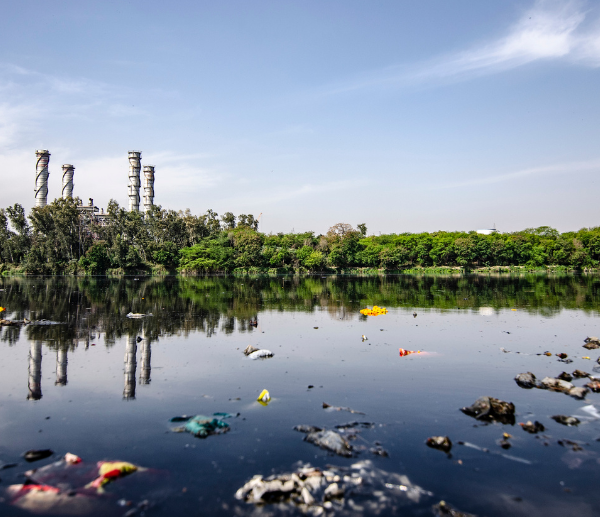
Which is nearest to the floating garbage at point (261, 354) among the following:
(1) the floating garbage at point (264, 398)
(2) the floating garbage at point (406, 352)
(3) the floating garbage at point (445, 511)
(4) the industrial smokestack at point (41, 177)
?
(1) the floating garbage at point (264, 398)

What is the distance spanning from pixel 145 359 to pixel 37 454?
21.1 ft

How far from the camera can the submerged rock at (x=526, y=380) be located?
11062 millimetres

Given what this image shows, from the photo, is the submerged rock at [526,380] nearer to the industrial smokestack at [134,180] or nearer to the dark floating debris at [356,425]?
the dark floating debris at [356,425]

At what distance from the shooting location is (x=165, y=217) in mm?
84812

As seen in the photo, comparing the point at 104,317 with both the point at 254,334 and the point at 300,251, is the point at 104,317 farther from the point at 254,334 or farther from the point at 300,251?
the point at 300,251

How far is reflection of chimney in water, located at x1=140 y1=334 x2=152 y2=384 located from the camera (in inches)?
465

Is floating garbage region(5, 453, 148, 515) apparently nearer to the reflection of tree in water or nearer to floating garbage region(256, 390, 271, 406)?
floating garbage region(256, 390, 271, 406)

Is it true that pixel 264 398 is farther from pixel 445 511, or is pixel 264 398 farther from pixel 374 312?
pixel 374 312

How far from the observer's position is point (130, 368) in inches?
503

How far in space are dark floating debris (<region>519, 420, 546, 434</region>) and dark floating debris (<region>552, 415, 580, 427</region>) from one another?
0.60m

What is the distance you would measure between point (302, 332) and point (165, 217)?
236ft

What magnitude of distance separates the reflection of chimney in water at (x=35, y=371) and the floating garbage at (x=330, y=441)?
21.5 ft

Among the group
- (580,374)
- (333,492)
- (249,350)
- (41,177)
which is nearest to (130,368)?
(249,350)

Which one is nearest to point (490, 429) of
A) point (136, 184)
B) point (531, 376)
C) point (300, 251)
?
point (531, 376)
